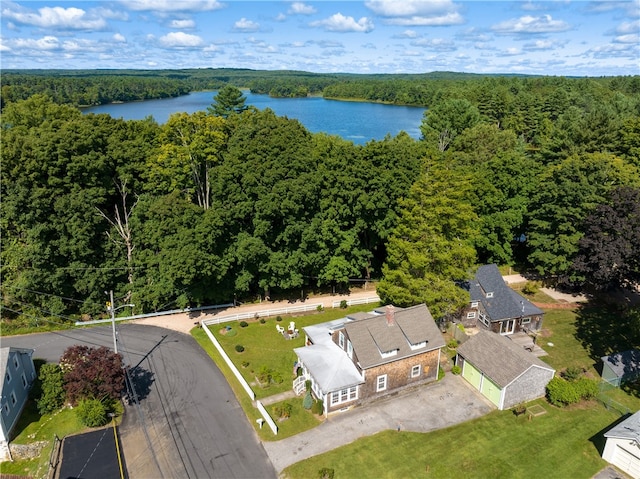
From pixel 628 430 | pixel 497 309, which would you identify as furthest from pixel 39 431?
pixel 497 309

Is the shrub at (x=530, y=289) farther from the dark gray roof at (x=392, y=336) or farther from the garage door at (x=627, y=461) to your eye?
the garage door at (x=627, y=461)

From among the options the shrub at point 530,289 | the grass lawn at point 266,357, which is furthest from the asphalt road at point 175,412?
the shrub at point 530,289

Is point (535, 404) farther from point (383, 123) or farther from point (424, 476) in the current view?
point (383, 123)

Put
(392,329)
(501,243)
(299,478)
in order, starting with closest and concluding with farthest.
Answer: (299,478) < (392,329) < (501,243)

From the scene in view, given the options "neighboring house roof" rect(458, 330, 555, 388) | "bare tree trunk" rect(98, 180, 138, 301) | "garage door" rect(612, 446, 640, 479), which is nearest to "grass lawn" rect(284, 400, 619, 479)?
"garage door" rect(612, 446, 640, 479)

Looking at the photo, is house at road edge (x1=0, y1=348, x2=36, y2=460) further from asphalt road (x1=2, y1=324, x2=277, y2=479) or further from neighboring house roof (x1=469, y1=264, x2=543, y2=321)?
neighboring house roof (x1=469, y1=264, x2=543, y2=321)

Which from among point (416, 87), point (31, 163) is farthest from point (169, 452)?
point (416, 87)
